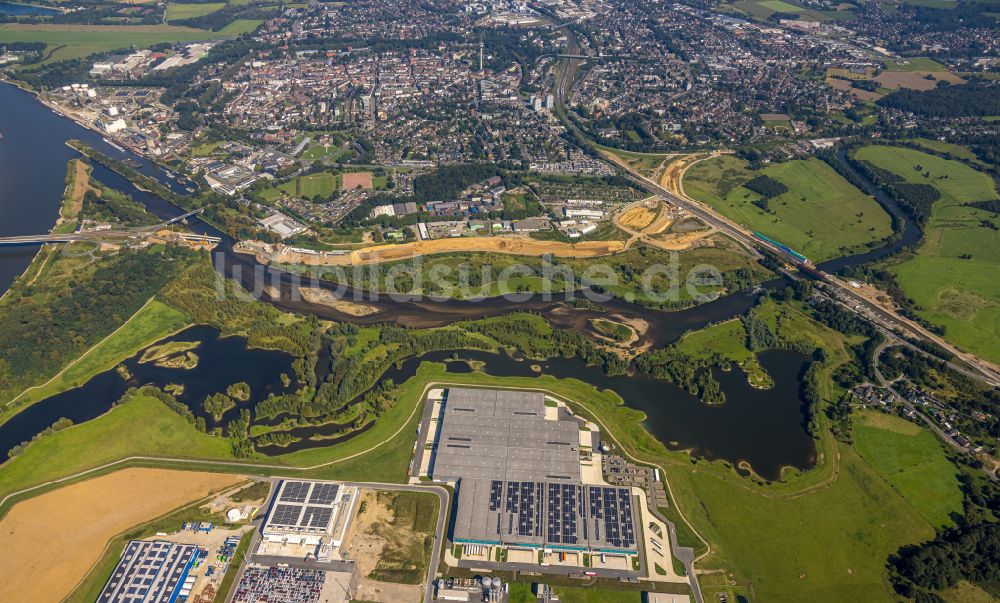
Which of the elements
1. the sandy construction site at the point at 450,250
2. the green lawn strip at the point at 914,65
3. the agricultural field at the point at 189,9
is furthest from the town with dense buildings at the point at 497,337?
the agricultural field at the point at 189,9

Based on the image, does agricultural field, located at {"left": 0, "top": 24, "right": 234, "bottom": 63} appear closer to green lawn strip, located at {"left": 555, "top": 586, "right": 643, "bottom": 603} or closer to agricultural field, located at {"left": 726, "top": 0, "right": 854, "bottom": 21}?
agricultural field, located at {"left": 726, "top": 0, "right": 854, "bottom": 21}

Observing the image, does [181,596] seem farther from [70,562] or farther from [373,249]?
[373,249]

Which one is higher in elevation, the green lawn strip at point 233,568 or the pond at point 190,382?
the pond at point 190,382

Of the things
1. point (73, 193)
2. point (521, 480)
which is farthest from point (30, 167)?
point (521, 480)

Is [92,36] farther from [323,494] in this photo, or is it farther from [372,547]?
[372,547]

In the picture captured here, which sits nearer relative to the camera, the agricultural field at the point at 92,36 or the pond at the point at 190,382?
the pond at the point at 190,382

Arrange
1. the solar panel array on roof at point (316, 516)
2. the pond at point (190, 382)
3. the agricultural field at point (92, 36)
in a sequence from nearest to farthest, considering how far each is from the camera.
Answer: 1. the solar panel array on roof at point (316, 516)
2. the pond at point (190, 382)
3. the agricultural field at point (92, 36)

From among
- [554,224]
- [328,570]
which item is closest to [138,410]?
[328,570]

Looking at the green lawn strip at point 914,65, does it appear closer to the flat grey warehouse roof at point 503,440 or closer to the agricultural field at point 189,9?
the flat grey warehouse roof at point 503,440
